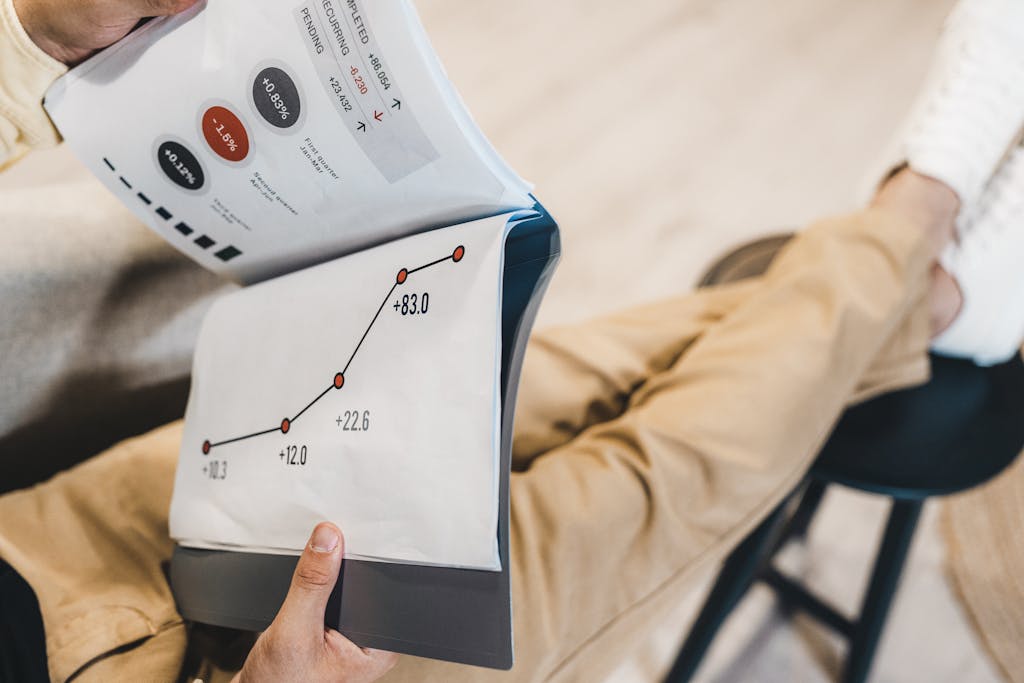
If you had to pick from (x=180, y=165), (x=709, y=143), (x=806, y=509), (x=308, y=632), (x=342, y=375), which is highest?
(x=180, y=165)

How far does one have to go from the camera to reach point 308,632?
38cm

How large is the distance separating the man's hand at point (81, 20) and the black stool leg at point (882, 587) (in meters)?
0.70

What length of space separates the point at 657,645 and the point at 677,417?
463mm

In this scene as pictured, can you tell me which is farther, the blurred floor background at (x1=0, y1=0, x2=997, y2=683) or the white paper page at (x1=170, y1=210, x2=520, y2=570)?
the blurred floor background at (x1=0, y1=0, x2=997, y2=683)

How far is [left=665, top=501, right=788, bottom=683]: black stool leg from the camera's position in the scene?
0.69m

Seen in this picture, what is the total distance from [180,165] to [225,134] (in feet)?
0.15

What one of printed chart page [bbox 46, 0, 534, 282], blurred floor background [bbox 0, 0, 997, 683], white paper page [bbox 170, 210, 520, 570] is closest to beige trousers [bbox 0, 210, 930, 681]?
white paper page [bbox 170, 210, 520, 570]

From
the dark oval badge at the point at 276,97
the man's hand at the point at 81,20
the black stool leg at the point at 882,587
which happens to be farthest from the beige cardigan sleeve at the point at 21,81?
the black stool leg at the point at 882,587

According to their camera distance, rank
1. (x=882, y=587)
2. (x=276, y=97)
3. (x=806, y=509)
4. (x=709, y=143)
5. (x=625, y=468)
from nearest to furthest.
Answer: (x=276, y=97)
(x=625, y=468)
(x=882, y=587)
(x=806, y=509)
(x=709, y=143)

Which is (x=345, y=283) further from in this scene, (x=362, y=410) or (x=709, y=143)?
(x=709, y=143)

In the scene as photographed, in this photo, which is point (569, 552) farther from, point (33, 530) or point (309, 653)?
point (33, 530)

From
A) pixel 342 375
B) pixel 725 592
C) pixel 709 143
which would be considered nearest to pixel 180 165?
pixel 342 375

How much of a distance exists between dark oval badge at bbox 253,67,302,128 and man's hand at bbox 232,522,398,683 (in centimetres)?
21

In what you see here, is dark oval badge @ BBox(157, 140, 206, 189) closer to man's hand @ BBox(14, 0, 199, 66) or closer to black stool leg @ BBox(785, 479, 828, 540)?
man's hand @ BBox(14, 0, 199, 66)
